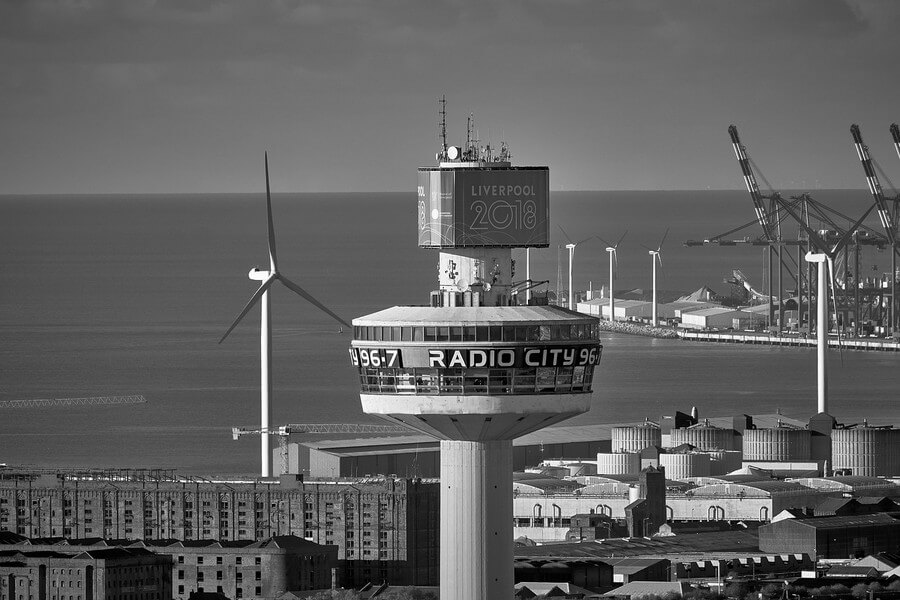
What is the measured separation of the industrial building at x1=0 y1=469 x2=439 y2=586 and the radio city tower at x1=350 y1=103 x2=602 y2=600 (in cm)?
3067

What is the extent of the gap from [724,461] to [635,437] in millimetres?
4276

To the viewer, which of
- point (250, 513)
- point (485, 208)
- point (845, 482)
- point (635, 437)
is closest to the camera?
point (485, 208)

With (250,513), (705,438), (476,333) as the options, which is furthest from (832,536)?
(476,333)

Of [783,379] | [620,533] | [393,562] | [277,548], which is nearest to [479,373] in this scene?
[277,548]

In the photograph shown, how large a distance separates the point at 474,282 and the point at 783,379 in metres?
122

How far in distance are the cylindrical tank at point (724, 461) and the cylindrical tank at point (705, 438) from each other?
244cm

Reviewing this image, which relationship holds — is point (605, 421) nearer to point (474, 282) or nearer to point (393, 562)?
point (393, 562)

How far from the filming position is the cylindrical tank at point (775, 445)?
120250 mm

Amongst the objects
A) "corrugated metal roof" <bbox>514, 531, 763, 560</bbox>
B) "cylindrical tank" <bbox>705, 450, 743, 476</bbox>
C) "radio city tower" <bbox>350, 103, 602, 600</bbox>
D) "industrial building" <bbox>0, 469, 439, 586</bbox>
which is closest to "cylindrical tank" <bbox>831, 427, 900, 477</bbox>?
"cylindrical tank" <bbox>705, 450, 743, 476</bbox>

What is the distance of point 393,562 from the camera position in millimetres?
92750

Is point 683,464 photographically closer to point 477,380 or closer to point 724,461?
point 724,461

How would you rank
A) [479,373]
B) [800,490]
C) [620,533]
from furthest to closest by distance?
[800,490] → [620,533] → [479,373]

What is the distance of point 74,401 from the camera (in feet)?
510

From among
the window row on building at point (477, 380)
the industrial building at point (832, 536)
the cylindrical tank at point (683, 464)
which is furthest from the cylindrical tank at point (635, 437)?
the window row on building at point (477, 380)
